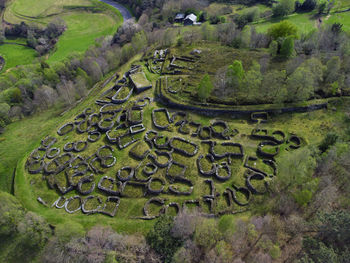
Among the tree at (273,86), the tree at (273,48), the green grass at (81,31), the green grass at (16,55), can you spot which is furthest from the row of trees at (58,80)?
the tree at (273,86)

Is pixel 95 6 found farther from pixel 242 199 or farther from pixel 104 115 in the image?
pixel 242 199

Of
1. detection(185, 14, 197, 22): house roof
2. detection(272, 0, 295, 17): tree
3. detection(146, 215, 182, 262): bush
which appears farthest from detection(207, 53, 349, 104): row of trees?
detection(185, 14, 197, 22): house roof

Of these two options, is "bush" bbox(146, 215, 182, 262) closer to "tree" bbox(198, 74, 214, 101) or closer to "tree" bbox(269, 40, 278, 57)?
"tree" bbox(198, 74, 214, 101)

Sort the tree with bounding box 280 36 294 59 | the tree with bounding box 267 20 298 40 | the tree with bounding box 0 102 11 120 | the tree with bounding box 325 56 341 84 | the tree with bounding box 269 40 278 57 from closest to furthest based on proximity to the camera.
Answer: the tree with bounding box 325 56 341 84, the tree with bounding box 280 36 294 59, the tree with bounding box 0 102 11 120, the tree with bounding box 269 40 278 57, the tree with bounding box 267 20 298 40

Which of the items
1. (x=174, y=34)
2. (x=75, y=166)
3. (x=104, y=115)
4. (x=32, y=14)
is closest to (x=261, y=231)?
(x=75, y=166)

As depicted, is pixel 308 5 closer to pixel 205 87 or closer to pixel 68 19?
pixel 205 87
